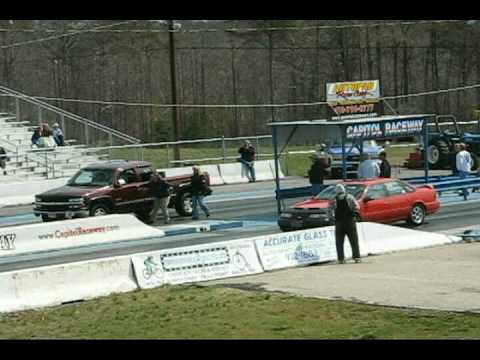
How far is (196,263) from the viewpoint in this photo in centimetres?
1727

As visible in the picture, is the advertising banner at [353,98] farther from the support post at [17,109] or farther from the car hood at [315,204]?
the support post at [17,109]

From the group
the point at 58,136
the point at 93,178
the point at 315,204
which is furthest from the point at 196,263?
the point at 58,136

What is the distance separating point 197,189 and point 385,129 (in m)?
6.00

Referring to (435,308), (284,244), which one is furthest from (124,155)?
(435,308)

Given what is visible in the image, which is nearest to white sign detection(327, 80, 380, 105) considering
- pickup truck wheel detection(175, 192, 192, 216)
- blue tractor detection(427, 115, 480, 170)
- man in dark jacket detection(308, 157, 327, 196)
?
man in dark jacket detection(308, 157, 327, 196)

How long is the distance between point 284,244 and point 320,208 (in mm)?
4513

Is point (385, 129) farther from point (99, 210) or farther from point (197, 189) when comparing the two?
point (99, 210)

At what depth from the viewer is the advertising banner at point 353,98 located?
28281 millimetres

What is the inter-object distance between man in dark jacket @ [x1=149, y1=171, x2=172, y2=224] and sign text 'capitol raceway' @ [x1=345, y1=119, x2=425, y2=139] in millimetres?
5503

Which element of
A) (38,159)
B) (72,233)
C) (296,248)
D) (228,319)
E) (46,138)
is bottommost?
(228,319)

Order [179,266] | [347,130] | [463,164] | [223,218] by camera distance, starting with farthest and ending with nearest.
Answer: [463,164] < [223,218] < [347,130] < [179,266]

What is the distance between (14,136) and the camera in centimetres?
4294

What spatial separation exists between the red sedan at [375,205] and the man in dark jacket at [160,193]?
4.40 meters
